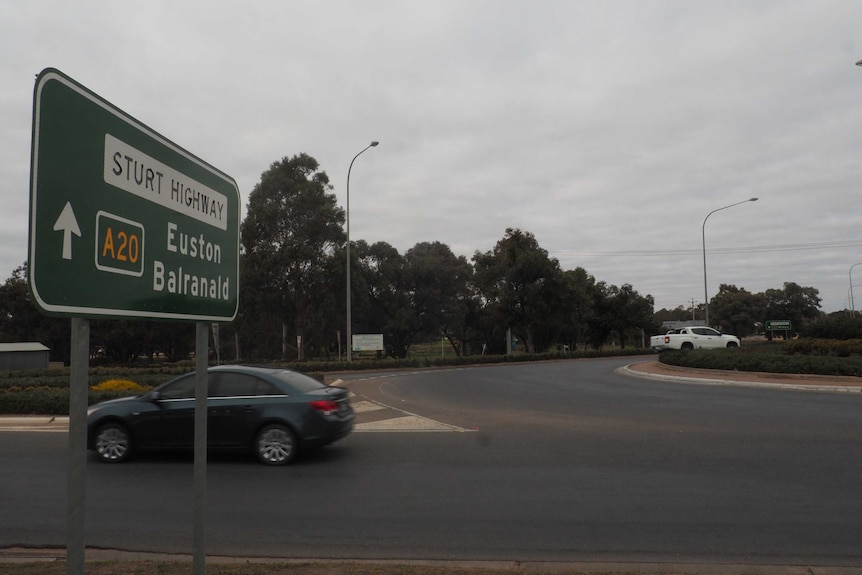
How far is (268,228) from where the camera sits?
41.9 metres

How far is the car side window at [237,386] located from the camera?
1009 cm

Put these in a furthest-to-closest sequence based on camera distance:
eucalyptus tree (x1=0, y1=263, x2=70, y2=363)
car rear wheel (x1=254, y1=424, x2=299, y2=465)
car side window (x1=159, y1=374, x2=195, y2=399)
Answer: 1. eucalyptus tree (x1=0, y1=263, x2=70, y2=363)
2. car side window (x1=159, y1=374, x2=195, y2=399)
3. car rear wheel (x1=254, y1=424, x2=299, y2=465)

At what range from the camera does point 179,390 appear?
1028 cm

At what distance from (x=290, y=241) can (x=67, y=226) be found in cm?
3999

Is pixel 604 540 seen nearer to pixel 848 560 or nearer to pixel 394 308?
pixel 848 560

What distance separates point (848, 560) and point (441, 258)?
54302mm

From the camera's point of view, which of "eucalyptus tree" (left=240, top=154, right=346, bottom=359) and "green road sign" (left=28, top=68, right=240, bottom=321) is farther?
"eucalyptus tree" (left=240, top=154, right=346, bottom=359)

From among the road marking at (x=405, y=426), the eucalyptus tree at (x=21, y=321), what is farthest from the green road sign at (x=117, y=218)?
the eucalyptus tree at (x=21, y=321)

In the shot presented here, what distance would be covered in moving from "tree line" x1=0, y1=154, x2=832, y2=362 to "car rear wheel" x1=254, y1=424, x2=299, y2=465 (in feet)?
96.6

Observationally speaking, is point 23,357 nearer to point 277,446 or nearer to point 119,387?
point 119,387

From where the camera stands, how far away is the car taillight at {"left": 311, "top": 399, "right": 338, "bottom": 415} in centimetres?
990

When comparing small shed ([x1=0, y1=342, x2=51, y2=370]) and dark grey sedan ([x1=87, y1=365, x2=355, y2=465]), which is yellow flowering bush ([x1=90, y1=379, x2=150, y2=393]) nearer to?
dark grey sedan ([x1=87, y1=365, x2=355, y2=465])

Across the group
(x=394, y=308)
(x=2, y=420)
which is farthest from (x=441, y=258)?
(x=2, y=420)

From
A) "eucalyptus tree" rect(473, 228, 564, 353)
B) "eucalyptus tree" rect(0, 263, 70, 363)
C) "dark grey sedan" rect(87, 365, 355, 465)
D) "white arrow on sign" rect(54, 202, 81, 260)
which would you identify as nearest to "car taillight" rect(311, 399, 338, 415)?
"dark grey sedan" rect(87, 365, 355, 465)
